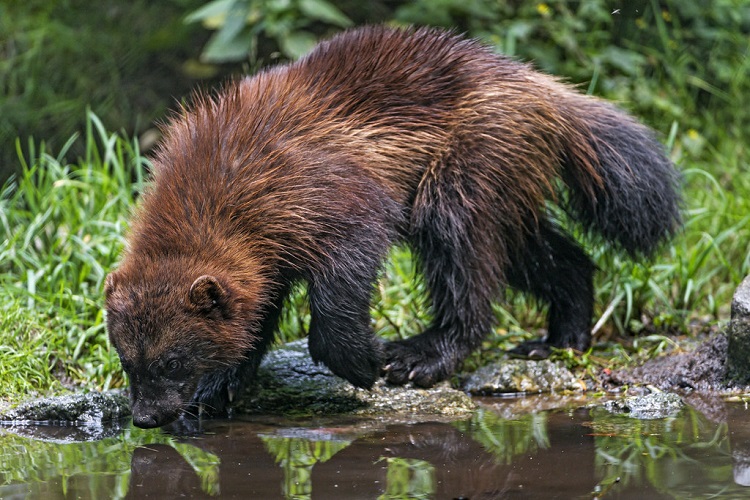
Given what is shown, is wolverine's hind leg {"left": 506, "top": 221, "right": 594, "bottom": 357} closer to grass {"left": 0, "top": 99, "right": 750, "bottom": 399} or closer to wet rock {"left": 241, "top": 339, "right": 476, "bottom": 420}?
grass {"left": 0, "top": 99, "right": 750, "bottom": 399}

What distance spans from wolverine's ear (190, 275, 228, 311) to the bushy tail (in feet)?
6.74

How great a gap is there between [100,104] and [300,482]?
594 cm

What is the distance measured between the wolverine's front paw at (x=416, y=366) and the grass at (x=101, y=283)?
26 centimetres

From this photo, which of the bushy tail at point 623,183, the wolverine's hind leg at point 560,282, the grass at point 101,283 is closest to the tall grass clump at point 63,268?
the grass at point 101,283

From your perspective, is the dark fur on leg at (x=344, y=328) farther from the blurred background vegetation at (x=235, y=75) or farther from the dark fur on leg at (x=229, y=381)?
the blurred background vegetation at (x=235, y=75)

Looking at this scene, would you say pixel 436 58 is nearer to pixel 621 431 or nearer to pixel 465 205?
pixel 465 205

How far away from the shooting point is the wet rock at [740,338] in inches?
181

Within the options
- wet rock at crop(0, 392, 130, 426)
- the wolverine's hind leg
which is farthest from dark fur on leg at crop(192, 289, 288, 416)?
the wolverine's hind leg

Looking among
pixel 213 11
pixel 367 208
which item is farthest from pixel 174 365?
pixel 213 11

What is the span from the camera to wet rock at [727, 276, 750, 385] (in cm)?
461

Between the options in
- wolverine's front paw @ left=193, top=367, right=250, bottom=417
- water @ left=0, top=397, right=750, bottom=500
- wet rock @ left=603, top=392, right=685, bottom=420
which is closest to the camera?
water @ left=0, top=397, right=750, bottom=500

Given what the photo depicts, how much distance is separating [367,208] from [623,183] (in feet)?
4.82

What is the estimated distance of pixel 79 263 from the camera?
5.91 m

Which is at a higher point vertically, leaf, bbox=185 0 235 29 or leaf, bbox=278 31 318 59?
leaf, bbox=185 0 235 29
